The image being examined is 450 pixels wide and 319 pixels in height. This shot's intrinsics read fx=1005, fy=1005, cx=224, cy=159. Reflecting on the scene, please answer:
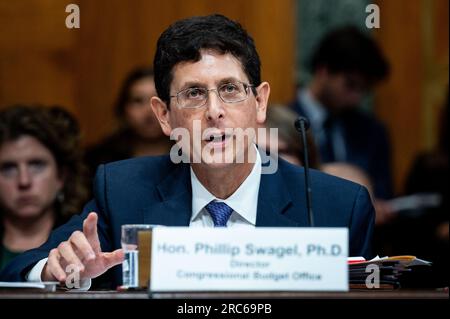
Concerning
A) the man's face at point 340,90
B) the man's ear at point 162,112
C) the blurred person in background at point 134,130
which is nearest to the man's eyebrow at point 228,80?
the man's ear at point 162,112

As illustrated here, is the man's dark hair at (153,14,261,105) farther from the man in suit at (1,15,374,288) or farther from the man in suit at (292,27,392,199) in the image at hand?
the man in suit at (292,27,392,199)

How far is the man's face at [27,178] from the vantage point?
443cm

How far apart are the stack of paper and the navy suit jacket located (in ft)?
1.42

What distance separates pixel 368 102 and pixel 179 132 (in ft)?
11.6

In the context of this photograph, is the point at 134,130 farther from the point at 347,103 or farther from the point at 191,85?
the point at 191,85

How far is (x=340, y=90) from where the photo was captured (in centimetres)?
603

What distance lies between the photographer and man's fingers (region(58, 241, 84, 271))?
2.80 metres

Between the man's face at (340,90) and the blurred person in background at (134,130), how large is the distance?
1078 millimetres

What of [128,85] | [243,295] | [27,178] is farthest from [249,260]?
[128,85]

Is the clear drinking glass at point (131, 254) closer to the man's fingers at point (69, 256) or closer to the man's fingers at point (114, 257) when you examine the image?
the man's fingers at point (114, 257)

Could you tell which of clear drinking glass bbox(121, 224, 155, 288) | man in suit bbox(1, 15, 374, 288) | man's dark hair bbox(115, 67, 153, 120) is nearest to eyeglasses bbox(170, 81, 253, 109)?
man in suit bbox(1, 15, 374, 288)

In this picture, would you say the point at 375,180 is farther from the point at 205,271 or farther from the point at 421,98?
the point at 205,271

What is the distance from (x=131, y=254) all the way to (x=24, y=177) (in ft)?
5.98

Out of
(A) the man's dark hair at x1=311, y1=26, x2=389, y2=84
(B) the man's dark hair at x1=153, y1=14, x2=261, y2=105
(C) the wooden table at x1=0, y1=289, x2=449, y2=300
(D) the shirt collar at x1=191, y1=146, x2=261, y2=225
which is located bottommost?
(C) the wooden table at x1=0, y1=289, x2=449, y2=300
